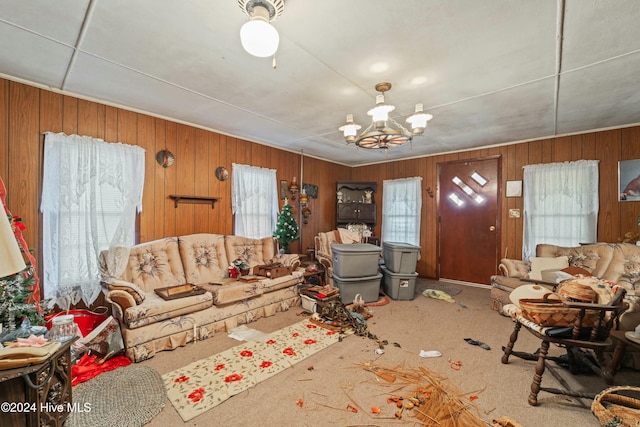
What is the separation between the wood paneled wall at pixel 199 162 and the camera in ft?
8.58

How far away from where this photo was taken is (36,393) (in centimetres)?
133

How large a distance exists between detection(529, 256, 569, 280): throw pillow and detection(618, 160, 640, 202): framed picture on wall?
1.42m

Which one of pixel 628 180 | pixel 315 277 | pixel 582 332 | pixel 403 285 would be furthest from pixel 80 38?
pixel 628 180

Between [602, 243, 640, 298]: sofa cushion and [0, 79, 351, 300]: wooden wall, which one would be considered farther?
[602, 243, 640, 298]: sofa cushion

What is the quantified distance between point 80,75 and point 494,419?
427cm

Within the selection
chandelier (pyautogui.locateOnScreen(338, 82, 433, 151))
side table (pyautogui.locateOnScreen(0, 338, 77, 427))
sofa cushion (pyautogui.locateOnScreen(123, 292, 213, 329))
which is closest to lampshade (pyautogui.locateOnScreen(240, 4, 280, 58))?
chandelier (pyautogui.locateOnScreen(338, 82, 433, 151))

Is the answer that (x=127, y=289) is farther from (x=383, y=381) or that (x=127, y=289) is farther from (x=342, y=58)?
(x=342, y=58)

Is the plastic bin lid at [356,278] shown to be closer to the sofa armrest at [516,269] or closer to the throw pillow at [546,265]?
the sofa armrest at [516,269]

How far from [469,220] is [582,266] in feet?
6.31

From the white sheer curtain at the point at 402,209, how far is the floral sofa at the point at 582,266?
2061 mm

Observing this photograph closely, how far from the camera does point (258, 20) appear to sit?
1.45 metres

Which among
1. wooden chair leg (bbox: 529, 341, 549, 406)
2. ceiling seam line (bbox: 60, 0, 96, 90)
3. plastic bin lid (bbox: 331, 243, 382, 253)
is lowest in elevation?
wooden chair leg (bbox: 529, 341, 549, 406)

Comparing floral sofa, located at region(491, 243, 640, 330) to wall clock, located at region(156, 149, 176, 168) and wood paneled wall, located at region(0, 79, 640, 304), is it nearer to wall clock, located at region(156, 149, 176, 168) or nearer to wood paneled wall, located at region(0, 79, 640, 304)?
wood paneled wall, located at region(0, 79, 640, 304)

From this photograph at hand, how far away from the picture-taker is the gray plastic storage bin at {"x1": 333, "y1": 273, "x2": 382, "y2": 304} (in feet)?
12.8
